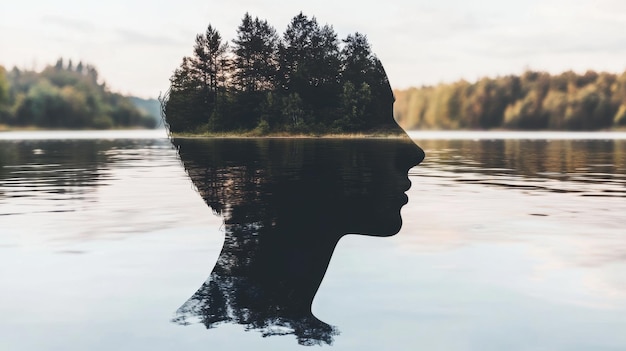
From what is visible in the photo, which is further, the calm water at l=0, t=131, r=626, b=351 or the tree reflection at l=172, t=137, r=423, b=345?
the tree reflection at l=172, t=137, r=423, b=345

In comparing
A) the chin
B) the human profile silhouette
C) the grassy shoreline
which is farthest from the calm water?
the chin

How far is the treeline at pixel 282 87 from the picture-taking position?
614 inches

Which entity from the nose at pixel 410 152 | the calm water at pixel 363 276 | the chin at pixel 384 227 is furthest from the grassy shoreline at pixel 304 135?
the chin at pixel 384 227

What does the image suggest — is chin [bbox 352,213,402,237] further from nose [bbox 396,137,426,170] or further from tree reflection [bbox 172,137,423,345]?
nose [bbox 396,137,426,170]

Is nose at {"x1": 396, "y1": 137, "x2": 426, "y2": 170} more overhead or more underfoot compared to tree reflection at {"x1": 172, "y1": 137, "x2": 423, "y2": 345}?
more overhead

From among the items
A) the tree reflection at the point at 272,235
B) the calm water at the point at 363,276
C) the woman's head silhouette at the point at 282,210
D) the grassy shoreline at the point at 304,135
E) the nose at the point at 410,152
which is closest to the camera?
the calm water at the point at 363,276

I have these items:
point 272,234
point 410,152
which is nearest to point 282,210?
point 272,234

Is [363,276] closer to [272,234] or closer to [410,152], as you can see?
[272,234]

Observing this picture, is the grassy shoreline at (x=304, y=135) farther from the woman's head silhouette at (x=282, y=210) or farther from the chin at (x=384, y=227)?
the chin at (x=384, y=227)

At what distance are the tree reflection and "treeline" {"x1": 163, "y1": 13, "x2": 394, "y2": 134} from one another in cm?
84

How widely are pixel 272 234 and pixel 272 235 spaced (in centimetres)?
11

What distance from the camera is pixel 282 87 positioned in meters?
17.2

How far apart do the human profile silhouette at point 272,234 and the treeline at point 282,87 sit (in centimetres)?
59

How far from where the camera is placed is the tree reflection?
1194 cm
